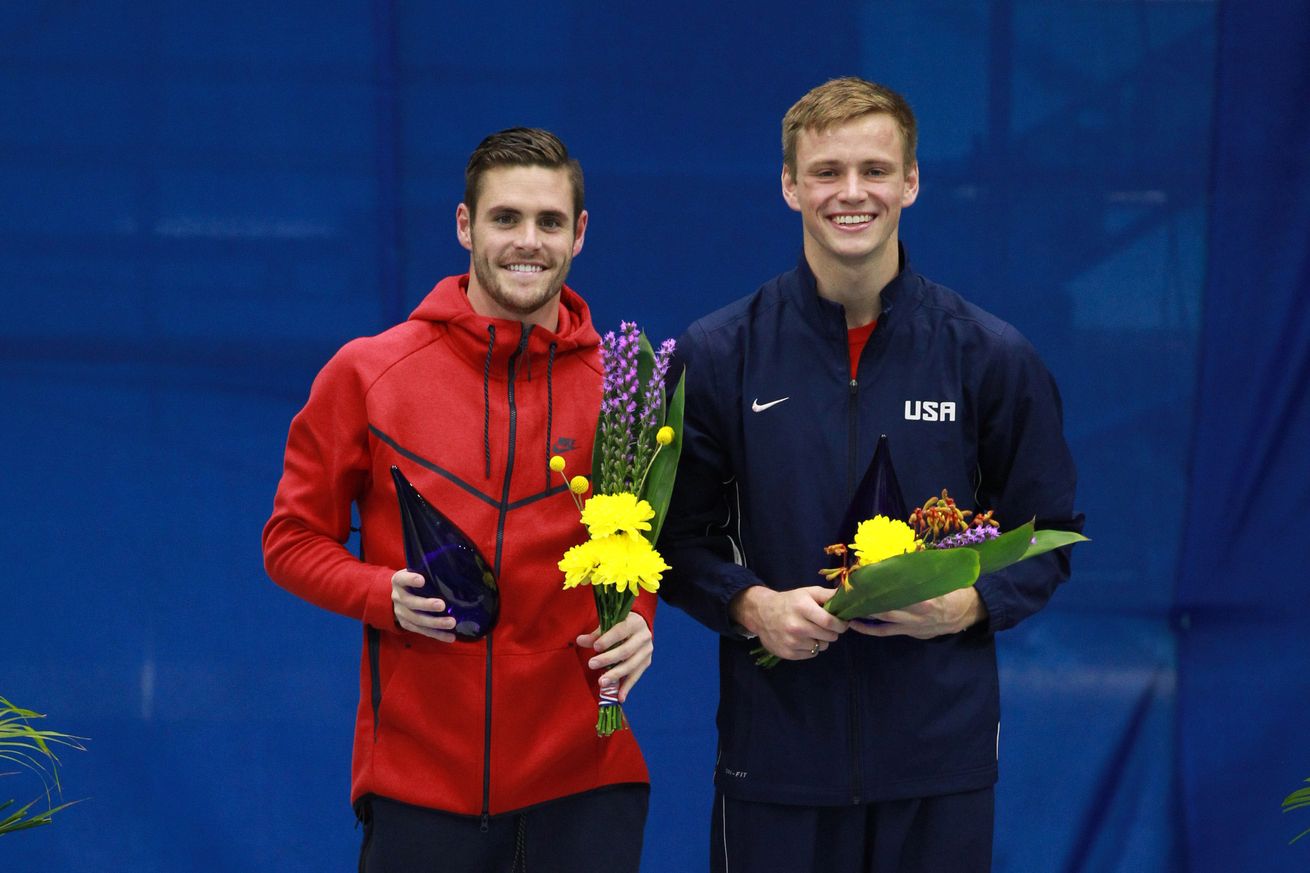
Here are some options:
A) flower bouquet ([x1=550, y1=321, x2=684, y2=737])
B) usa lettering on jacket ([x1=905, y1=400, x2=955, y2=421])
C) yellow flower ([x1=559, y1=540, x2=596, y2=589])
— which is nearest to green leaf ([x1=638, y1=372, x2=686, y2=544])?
flower bouquet ([x1=550, y1=321, x2=684, y2=737])

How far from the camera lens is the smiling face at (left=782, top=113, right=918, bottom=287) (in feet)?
→ 6.72

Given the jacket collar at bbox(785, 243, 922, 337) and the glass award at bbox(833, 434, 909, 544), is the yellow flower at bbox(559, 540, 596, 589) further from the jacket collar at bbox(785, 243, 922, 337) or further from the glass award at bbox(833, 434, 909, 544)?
the jacket collar at bbox(785, 243, 922, 337)

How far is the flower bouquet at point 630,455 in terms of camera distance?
1930 millimetres

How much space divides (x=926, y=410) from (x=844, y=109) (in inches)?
17.3

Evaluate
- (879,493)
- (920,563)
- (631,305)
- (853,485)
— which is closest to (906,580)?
(920,563)

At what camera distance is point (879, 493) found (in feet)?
6.37

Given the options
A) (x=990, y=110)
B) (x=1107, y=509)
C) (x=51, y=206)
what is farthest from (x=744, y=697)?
(x=51, y=206)

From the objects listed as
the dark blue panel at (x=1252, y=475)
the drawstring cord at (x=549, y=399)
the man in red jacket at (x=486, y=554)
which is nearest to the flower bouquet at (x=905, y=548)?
the man in red jacket at (x=486, y=554)

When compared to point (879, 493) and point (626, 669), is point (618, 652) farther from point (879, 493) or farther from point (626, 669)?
point (879, 493)

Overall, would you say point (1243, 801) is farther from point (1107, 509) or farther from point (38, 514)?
point (38, 514)

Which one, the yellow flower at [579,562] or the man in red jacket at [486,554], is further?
the man in red jacket at [486,554]

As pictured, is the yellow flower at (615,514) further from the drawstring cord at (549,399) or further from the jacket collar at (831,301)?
the jacket collar at (831,301)

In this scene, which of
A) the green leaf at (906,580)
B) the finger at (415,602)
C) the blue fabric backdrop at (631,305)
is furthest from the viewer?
the blue fabric backdrop at (631,305)

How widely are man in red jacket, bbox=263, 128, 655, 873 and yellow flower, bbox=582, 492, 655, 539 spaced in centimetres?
18
